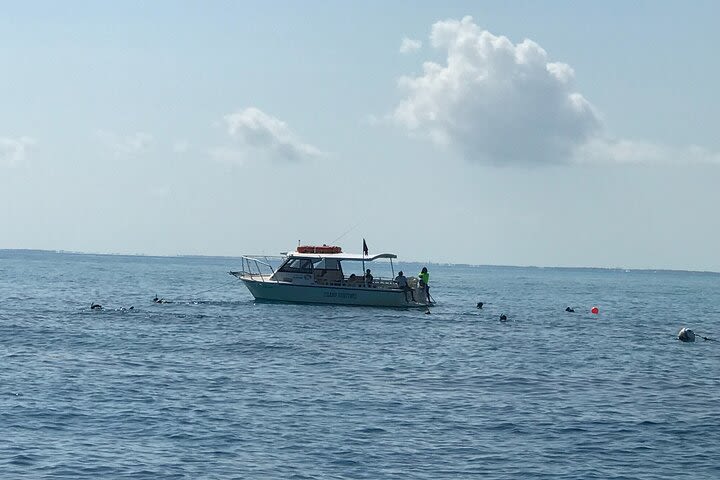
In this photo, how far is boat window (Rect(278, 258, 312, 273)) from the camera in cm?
5797

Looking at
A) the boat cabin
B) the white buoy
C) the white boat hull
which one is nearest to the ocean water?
the white buoy

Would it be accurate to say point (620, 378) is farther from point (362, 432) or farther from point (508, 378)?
point (362, 432)

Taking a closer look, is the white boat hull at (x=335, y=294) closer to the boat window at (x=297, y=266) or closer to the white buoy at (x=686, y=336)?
the boat window at (x=297, y=266)

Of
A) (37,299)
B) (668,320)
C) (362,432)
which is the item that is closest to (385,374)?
(362,432)

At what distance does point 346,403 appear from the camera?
85.1 ft

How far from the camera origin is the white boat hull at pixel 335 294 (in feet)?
189

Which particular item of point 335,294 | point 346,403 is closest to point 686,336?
point 335,294

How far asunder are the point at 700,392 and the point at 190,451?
17.3 meters

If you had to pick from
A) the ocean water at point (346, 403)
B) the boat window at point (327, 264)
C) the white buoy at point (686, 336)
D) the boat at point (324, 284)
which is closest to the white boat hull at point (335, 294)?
the boat at point (324, 284)

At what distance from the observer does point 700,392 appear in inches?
1169

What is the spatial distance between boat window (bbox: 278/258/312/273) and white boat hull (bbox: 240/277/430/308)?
3.34 feet

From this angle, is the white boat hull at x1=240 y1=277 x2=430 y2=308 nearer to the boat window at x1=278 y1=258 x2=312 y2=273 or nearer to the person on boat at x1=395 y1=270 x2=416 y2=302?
the person on boat at x1=395 y1=270 x2=416 y2=302

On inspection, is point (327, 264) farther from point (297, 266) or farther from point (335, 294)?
point (335, 294)

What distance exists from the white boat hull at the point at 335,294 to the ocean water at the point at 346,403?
8.95 metres
